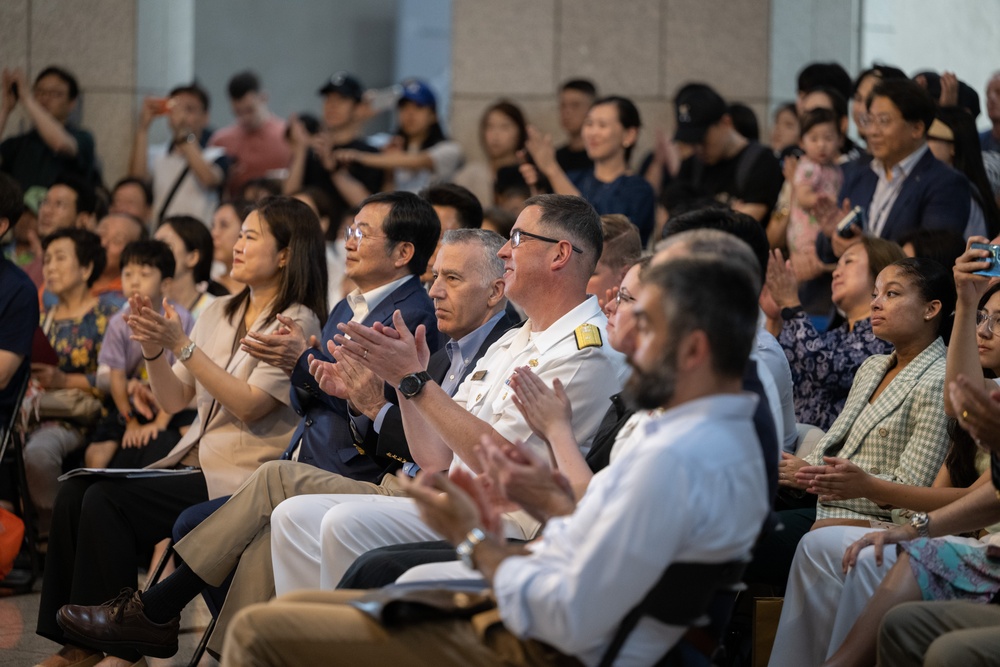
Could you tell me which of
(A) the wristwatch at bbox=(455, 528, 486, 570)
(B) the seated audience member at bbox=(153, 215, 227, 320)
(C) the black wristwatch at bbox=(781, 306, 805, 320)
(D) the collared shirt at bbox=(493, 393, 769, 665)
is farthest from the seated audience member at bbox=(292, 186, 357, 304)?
(D) the collared shirt at bbox=(493, 393, 769, 665)

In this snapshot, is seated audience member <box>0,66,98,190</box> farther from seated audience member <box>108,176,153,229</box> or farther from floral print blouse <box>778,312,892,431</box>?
floral print blouse <box>778,312,892,431</box>

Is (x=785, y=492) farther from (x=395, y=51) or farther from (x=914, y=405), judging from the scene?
(x=395, y=51)

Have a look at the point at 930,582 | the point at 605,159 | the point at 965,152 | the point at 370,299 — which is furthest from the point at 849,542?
the point at 605,159

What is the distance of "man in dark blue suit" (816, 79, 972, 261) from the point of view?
5484mm

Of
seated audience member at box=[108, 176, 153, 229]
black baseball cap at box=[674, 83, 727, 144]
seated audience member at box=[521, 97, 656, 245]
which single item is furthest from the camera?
seated audience member at box=[108, 176, 153, 229]

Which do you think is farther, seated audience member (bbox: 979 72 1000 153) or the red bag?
seated audience member (bbox: 979 72 1000 153)

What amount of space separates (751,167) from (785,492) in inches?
116

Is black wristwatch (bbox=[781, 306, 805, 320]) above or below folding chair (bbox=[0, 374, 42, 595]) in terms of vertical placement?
above

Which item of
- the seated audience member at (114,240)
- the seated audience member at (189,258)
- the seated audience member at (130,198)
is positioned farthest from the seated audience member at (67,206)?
the seated audience member at (189,258)

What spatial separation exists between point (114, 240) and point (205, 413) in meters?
2.33

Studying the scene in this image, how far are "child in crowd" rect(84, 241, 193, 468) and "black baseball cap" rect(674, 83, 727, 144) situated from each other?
2.93 metres

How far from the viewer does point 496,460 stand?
2785mm

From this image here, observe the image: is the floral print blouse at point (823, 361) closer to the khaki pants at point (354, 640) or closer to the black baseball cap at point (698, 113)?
the khaki pants at point (354, 640)

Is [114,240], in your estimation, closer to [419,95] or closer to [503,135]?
[419,95]
